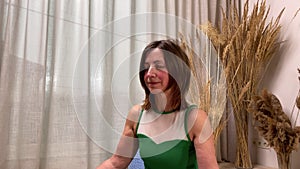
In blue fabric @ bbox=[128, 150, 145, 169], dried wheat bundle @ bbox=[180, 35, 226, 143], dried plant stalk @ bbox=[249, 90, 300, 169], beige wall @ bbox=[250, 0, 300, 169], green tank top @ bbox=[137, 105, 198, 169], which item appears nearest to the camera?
green tank top @ bbox=[137, 105, 198, 169]

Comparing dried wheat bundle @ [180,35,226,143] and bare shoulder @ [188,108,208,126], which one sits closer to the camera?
bare shoulder @ [188,108,208,126]

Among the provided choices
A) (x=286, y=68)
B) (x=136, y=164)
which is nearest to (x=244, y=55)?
(x=286, y=68)

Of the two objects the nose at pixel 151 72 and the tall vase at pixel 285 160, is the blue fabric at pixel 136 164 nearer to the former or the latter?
the nose at pixel 151 72

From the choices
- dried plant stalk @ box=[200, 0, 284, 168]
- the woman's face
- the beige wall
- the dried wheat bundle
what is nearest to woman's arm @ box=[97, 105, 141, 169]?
the woman's face

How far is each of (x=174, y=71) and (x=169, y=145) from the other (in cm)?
20

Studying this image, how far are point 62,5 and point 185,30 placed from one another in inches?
41.0

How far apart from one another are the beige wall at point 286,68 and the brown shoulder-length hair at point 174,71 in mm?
1137

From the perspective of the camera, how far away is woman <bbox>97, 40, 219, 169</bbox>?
2.29ft

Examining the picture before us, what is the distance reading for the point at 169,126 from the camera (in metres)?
0.75

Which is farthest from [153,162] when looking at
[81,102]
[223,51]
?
[223,51]

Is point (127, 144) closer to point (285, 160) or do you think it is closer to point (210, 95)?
point (210, 95)

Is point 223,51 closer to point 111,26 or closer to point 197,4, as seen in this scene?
point 197,4

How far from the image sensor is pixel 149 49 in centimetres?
72

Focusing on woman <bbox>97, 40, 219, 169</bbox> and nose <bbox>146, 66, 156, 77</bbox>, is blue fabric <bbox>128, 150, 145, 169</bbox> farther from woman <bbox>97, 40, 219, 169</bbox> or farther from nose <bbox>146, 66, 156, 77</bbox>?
nose <bbox>146, 66, 156, 77</bbox>
